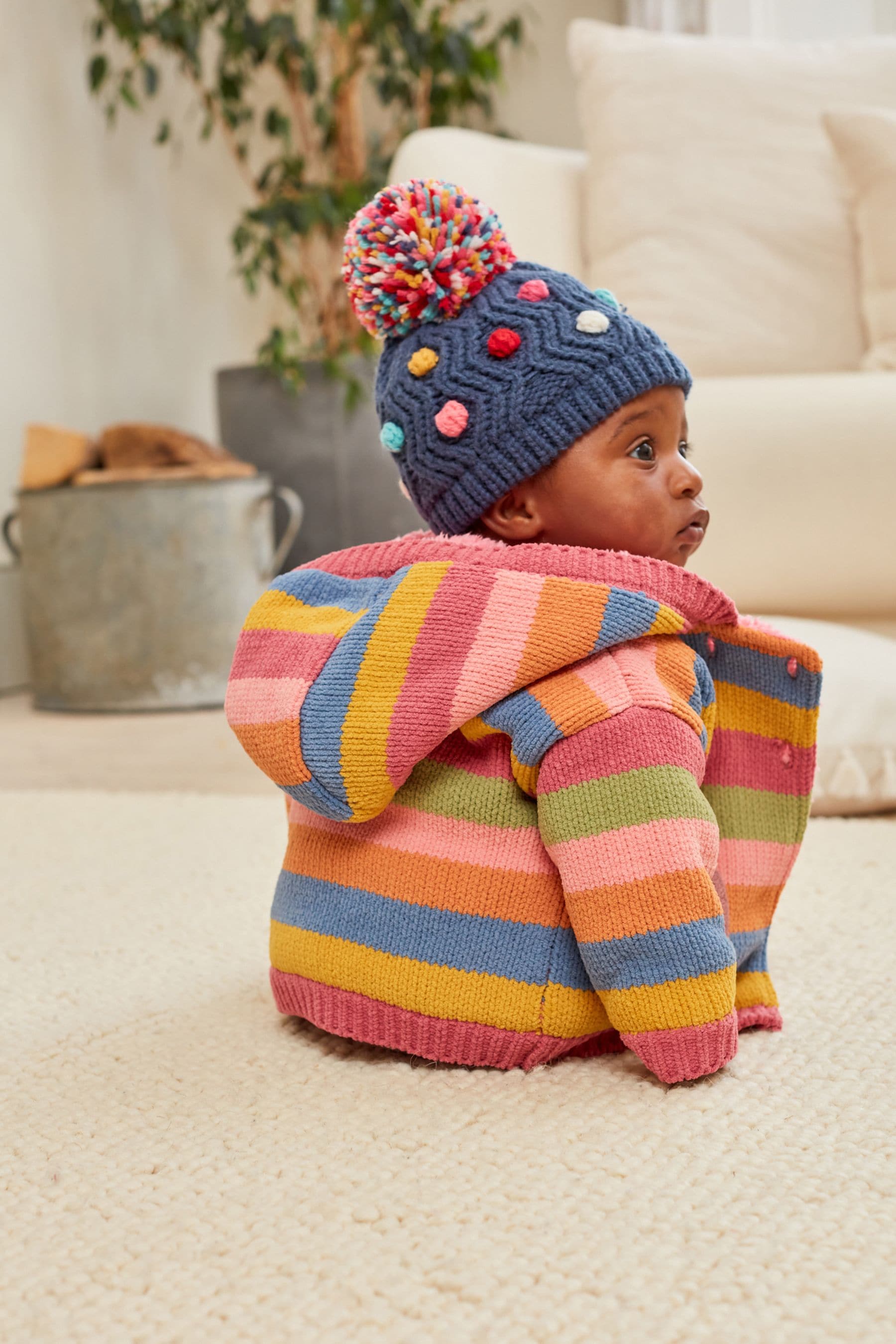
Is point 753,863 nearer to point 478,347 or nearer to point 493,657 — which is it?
point 493,657

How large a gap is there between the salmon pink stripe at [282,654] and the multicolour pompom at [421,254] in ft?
0.63

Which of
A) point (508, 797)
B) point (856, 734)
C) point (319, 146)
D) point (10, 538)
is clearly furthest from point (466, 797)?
point (319, 146)

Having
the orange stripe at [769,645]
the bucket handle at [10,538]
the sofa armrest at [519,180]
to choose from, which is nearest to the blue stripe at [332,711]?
the orange stripe at [769,645]

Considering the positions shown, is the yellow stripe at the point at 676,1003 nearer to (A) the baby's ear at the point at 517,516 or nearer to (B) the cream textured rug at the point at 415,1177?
(B) the cream textured rug at the point at 415,1177

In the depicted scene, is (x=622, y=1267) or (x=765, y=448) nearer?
(x=622, y=1267)

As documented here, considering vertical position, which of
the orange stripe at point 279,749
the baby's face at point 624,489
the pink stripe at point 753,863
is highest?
the baby's face at point 624,489

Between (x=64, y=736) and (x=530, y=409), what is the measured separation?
139 centimetres

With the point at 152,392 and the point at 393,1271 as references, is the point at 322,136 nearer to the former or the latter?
the point at 152,392

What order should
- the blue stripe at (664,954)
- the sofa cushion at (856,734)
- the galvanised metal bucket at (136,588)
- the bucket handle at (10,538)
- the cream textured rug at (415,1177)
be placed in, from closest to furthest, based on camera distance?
the cream textured rug at (415,1177), the blue stripe at (664,954), the sofa cushion at (856,734), the galvanised metal bucket at (136,588), the bucket handle at (10,538)

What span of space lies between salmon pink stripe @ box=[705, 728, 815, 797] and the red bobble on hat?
25cm

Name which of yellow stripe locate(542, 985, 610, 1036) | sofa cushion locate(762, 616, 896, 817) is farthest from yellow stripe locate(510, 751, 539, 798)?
sofa cushion locate(762, 616, 896, 817)

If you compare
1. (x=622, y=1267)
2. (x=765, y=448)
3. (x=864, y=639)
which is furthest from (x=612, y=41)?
(x=622, y=1267)

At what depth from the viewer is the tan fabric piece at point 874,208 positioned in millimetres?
1500

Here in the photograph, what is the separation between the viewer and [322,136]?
2.93 meters
